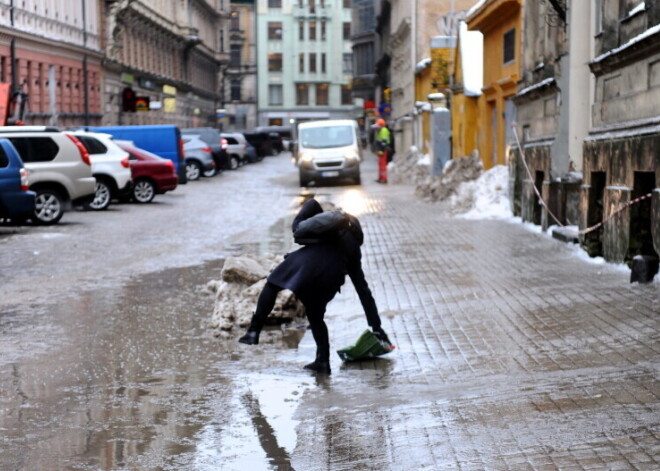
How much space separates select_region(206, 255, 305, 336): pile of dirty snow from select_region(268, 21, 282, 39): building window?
112 m

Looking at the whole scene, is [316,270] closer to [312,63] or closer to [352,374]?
[352,374]

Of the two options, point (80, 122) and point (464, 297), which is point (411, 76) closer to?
point (80, 122)

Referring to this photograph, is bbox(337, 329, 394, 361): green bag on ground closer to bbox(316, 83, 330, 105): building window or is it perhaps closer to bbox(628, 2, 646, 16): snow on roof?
bbox(628, 2, 646, 16): snow on roof

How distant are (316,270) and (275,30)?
379 ft

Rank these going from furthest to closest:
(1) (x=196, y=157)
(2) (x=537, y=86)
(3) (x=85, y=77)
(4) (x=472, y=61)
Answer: (3) (x=85, y=77) < (1) (x=196, y=157) < (4) (x=472, y=61) < (2) (x=537, y=86)

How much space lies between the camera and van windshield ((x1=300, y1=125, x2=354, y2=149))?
39.6m

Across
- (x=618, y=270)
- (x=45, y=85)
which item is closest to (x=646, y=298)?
(x=618, y=270)

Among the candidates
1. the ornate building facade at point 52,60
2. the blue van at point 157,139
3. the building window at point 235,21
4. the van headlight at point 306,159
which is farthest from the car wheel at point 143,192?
the building window at point 235,21

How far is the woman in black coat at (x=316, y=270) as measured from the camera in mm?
8234

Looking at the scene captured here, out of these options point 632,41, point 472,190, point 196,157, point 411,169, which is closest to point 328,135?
point 411,169

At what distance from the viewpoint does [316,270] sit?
27.1ft

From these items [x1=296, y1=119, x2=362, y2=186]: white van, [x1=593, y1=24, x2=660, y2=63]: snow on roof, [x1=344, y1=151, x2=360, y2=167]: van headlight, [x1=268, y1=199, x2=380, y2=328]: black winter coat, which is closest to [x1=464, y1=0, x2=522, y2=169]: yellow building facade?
[x1=344, y1=151, x2=360, y2=167]: van headlight

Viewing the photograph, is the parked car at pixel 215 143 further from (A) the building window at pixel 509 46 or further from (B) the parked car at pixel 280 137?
(B) the parked car at pixel 280 137

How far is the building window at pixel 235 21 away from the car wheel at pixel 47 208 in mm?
101001
